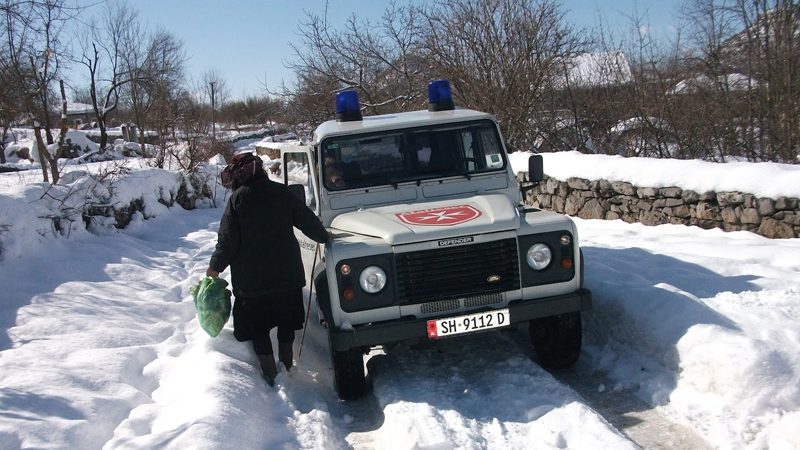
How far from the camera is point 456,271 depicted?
4652 mm

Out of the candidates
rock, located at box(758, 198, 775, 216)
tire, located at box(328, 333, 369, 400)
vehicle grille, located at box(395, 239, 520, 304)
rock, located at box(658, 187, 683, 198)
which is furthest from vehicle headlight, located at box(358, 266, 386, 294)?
rock, located at box(658, 187, 683, 198)

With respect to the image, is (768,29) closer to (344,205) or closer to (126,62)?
(344,205)

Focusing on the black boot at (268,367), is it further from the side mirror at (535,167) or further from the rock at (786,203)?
the rock at (786,203)

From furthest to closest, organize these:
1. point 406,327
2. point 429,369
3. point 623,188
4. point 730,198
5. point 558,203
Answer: point 558,203, point 623,188, point 730,198, point 429,369, point 406,327

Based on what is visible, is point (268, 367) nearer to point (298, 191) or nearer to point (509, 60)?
point (298, 191)

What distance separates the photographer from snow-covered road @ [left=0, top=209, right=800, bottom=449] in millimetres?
3928

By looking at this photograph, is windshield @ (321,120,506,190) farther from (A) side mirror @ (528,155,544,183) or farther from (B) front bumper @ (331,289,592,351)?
(B) front bumper @ (331,289,592,351)

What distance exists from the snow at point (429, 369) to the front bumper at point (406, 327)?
17.0 inches

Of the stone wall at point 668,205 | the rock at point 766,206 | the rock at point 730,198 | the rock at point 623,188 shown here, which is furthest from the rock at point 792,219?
the rock at point 623,188

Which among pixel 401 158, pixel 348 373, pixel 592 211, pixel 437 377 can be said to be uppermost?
pixel 401 158

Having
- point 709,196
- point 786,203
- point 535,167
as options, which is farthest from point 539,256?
point 709,196

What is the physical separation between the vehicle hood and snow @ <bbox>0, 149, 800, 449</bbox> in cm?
107

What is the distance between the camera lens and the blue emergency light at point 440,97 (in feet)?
21.5

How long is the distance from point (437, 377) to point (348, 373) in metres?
0.66
